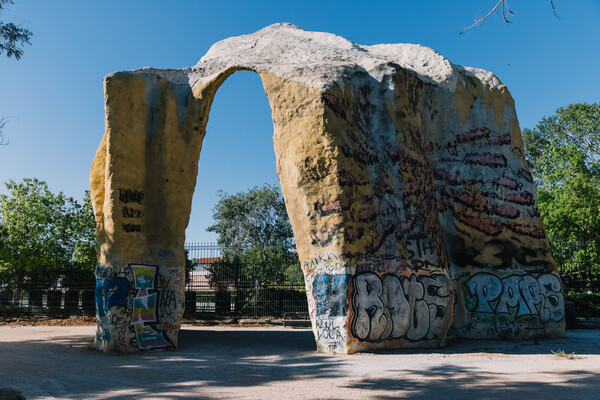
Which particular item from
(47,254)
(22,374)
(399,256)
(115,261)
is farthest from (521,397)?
(47,254)

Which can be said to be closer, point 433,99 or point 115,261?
point 115,261

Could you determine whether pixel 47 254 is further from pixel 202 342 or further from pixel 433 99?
pixel 433 99

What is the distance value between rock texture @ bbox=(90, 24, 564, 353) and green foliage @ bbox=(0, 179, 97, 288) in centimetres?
1238

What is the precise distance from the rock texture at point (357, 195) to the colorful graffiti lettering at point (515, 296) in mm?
31

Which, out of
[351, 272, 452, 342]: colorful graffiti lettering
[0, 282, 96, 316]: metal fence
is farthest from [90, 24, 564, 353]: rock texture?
[0, 282, 96, 316]: metal fence

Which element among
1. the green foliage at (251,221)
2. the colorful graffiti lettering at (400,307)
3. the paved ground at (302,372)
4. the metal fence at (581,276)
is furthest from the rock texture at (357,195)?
the green foliage at (251,221)

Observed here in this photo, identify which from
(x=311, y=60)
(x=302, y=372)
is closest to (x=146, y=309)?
(x=302, y=372)

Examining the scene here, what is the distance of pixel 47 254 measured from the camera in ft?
75.4

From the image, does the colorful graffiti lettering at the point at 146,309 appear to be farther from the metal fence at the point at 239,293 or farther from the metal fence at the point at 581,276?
the metal fence at the point at 581,276

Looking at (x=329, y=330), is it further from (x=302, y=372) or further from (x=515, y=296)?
(x=515, y=296)

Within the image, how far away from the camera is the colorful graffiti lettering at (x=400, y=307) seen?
9508mm

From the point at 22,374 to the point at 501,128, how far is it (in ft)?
42.0

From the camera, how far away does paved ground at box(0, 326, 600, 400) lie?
6.33 metres

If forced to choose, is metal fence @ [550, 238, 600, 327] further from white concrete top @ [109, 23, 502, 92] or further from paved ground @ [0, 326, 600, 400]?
white concrete top @ [109, 23, 502, 92]
